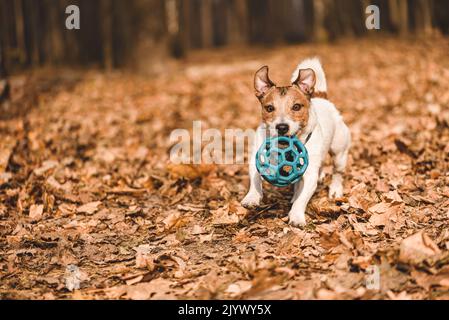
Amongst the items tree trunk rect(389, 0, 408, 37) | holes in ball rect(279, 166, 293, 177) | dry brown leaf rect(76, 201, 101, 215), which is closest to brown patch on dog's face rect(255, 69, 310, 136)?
holes in ball rect(279, 166, 293, 177)

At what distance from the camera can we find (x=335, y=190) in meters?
4.46

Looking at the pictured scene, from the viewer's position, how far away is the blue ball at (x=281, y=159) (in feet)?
12.5

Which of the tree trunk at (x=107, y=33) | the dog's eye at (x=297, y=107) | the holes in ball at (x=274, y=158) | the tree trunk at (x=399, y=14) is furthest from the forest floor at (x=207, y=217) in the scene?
the tree trunk at (x=399, y=14)

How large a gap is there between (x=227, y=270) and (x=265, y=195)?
1.43 metres

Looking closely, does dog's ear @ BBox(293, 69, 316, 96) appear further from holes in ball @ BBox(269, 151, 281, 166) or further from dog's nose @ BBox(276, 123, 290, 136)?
holes in ball @ BBox(269, 151, 281, 166)

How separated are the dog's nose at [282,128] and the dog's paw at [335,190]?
0.89m

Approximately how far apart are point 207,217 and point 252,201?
45 cm

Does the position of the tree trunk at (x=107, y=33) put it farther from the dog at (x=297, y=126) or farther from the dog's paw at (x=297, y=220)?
the dog's paw at (x=297, y=220)

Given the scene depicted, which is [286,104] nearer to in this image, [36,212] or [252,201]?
[252,201]

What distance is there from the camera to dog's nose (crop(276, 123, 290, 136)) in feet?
12.5
